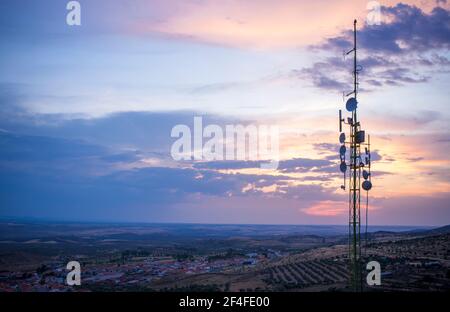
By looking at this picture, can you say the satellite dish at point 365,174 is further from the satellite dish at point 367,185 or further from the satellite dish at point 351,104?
the satellite dish at point 351,104

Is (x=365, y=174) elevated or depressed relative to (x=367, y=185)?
elevated

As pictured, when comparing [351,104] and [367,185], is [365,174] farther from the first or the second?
[351,104]

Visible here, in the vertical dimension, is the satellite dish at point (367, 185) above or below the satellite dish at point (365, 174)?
below

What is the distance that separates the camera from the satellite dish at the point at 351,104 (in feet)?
29.4

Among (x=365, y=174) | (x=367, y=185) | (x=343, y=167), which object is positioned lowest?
(x=367, y=185)

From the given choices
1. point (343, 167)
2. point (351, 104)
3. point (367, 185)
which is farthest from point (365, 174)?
point (351, 104)

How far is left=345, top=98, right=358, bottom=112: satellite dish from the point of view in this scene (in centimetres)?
896

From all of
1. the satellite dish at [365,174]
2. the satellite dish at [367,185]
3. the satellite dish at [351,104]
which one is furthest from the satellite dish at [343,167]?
the satellite dish at [351,104]

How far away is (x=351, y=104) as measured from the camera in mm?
9039
